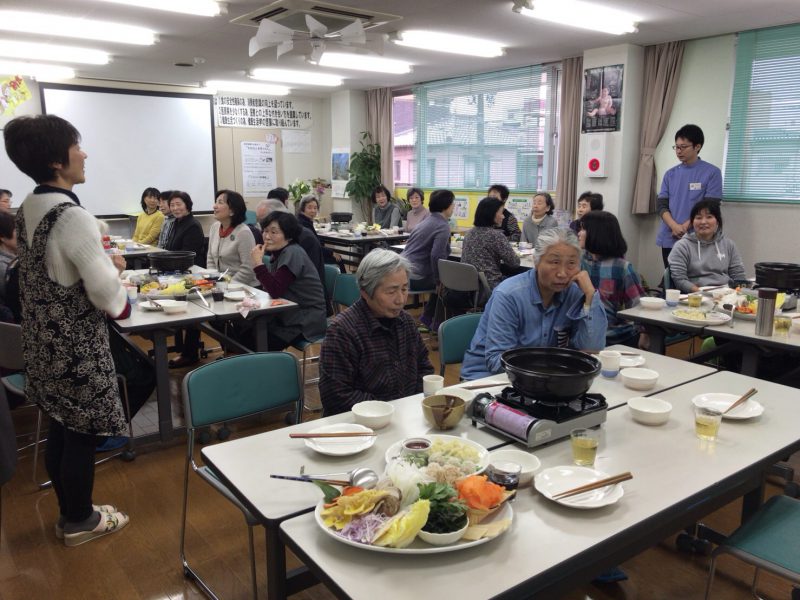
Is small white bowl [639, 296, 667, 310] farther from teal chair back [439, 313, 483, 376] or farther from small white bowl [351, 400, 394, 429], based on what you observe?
small white bowl [351, 400, 394, 429]

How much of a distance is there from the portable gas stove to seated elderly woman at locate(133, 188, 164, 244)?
20.0 feet

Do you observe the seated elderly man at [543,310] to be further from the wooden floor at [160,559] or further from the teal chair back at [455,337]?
the wooden floor at [160,559]

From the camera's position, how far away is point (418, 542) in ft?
3.84

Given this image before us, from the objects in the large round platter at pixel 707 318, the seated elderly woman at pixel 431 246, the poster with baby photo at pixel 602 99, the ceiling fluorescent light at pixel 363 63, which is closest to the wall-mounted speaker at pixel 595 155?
the poster with baby photo at pixel 602 99

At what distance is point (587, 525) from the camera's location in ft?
4.10

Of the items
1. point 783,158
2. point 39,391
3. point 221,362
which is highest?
point 783,158

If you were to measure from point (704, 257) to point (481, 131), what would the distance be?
444 cm

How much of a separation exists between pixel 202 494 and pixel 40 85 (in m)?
7.29

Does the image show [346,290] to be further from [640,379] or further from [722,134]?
[722,134]

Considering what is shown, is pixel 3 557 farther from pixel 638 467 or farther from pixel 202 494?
pixel 638 467

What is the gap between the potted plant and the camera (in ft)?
30.9

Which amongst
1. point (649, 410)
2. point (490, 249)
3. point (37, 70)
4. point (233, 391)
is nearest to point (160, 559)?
point (233, 391)

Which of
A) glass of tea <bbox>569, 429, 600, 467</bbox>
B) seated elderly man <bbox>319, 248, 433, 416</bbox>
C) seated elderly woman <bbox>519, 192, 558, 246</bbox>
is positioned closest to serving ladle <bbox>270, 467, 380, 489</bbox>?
glass of tea <bbox>569, 429, 600, 467</bbox>

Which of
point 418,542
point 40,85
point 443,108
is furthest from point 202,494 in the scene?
point 40,85
